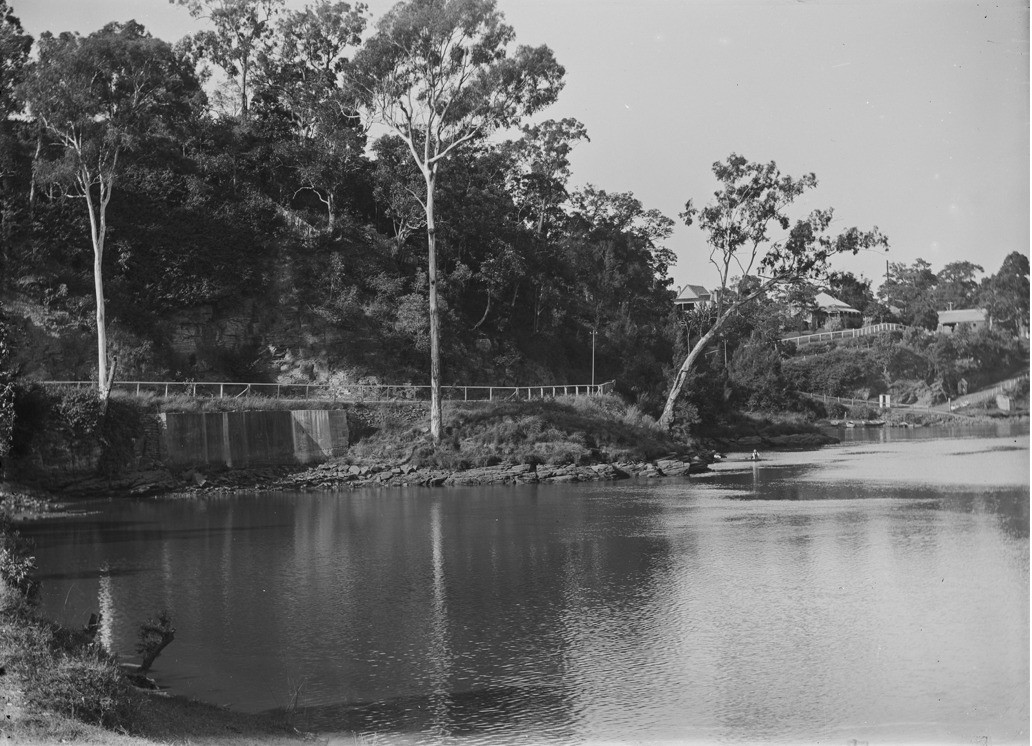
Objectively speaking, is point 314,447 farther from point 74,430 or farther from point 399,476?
point 74,430

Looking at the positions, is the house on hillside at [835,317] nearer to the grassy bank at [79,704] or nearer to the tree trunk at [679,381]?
the tree trunk at [679,381]

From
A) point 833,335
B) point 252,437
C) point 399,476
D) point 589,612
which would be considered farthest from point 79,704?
point 833,335

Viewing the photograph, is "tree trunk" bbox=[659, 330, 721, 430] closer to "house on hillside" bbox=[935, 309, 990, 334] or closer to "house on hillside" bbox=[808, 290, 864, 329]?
"house on hillside" bbox=[935, 309, 990, 334]

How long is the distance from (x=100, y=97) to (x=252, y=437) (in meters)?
13.2

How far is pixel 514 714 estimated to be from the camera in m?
10.4

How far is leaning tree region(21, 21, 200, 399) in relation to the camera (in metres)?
32.8

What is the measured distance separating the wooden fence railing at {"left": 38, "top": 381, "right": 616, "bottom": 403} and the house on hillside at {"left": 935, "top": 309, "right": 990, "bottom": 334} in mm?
15555

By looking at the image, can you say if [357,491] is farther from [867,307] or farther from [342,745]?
[867,307]

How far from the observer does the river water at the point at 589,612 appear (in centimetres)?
1051

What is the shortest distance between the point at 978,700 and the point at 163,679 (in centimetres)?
956

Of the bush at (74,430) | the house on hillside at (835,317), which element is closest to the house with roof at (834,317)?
the house on hillside at (835,317)

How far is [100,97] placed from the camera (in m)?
33.9

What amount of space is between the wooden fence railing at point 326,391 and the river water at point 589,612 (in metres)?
10.2

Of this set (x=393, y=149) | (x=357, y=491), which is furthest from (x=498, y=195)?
(x=357, y=491)
